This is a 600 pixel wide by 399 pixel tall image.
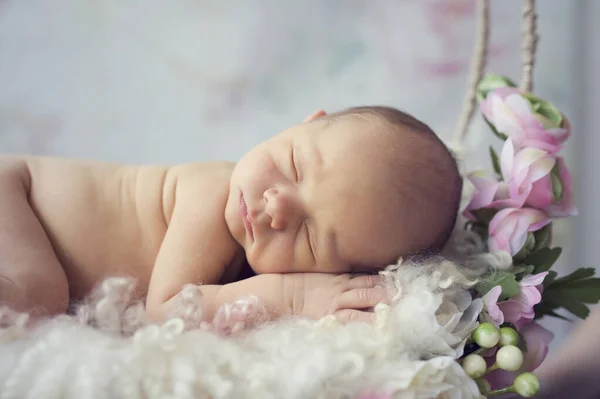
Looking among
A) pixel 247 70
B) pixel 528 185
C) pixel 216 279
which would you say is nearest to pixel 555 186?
pixel 528 185

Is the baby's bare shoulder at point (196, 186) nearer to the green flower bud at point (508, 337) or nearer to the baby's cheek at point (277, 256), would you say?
the baby's cheek at point (277, 256)

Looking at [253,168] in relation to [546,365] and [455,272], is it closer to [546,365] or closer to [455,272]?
[455,272]

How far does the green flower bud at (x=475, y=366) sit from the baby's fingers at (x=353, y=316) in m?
0.12

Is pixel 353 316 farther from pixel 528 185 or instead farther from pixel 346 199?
pixel 528 185

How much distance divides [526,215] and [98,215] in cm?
70

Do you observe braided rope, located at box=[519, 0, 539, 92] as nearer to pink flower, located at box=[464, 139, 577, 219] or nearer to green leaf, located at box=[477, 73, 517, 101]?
green leaf, located at box=[477, 73, 517, 101]

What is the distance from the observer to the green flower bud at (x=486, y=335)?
0.64 meters

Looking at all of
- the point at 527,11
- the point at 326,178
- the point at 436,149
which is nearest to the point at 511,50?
the point at 527,11

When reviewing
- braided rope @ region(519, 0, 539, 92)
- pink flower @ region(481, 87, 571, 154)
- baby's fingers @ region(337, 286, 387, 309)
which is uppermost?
braided rope @ region(519, 0, 539, 92)

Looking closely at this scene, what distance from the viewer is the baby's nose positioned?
766 mm

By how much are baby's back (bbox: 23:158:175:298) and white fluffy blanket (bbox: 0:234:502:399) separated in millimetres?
141

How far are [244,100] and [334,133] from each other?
34.7 inches

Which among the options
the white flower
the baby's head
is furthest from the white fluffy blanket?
the baby's head

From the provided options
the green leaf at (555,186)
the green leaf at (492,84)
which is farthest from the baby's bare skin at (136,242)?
the green leaf at (492,84)
